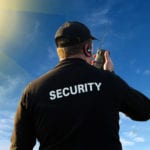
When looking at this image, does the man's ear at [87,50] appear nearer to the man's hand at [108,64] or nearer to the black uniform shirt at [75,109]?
the black uniform shirt at [75,109]

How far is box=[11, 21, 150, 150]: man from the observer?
20.1 feet

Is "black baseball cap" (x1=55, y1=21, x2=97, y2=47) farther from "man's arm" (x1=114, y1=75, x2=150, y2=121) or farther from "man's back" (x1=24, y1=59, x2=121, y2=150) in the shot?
"man's arm" (x1=114, y1=75, x2=150, y2=121)

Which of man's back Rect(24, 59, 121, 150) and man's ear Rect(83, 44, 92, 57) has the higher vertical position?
man's ear Rect(83, 44, 92, 57)

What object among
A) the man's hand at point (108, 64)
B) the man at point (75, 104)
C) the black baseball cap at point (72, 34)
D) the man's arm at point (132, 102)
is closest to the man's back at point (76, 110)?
the man at point (75, 104)

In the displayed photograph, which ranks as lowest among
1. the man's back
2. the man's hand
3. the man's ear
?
the man's back

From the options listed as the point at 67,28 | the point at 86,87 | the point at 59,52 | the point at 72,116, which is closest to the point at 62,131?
the point at 72,116

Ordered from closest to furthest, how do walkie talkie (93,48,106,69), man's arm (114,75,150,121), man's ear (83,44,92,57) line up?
man's arm (114,75,150,121), man's ear (83,44,92,57), walkie talkie (93,48,106,69)

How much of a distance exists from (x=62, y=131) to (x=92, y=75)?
117cm

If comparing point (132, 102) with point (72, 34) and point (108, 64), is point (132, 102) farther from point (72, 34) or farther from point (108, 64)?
point (72, 34)

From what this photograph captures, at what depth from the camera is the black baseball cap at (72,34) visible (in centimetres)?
680

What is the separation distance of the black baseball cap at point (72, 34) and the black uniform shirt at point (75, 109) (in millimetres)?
A: 384

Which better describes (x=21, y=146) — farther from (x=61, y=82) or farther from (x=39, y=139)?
(x=61, y=82)

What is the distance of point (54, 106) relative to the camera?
6363 millimetres

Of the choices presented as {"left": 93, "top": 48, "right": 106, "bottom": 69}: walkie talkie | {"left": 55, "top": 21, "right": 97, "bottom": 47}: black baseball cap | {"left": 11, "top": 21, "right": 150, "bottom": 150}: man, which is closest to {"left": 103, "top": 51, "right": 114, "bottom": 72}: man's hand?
{"left": 93, "top": 48, "right": 106, "bottom": 69}: walkie talkie
